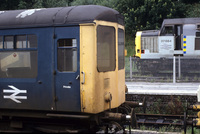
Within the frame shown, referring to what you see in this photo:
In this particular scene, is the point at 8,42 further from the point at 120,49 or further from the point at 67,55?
the point at 120,49

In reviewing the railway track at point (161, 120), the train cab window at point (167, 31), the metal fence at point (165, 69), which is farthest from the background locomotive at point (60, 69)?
the train cab window at point (167, 31)

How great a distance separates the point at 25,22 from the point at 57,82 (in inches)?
62.9

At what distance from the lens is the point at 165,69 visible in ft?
53.1

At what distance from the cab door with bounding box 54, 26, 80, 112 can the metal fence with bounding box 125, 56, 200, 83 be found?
9.02 m

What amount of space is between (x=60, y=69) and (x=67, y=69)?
165mm

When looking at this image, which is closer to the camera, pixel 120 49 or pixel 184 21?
pixel 120 49

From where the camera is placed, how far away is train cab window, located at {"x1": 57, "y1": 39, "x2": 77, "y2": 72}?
7.11 m

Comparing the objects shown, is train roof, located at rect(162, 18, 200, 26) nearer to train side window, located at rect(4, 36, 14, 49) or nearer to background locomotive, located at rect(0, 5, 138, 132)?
background locomotive, located at rect(0, 5, 138, 132)

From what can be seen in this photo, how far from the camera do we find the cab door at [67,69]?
7.06m

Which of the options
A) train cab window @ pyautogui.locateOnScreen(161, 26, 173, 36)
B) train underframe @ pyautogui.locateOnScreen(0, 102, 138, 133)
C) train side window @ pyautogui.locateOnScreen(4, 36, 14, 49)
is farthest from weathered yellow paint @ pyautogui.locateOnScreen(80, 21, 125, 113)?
train cab window @ pyautogui.locateOnScreen(161, 26, 173, 36)

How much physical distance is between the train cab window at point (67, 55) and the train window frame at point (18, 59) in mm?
586

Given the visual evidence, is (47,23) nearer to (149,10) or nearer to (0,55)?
(0,55)

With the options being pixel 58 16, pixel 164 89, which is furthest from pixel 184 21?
pixel 58 16

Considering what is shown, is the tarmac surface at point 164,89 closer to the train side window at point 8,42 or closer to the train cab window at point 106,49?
the train cab window at point 106,49
